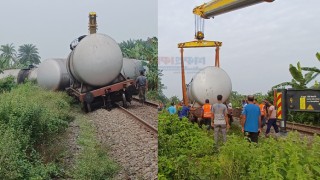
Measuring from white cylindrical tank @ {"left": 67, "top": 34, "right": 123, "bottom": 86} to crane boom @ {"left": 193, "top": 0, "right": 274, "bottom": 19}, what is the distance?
4204 mm

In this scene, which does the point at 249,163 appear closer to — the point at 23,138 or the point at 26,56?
the point at 23,138

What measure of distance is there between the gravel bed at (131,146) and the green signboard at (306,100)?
2.33 metres

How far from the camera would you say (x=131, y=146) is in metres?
5.78

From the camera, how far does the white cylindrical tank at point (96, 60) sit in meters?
11.2

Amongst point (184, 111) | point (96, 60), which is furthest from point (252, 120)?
point (96, 60)

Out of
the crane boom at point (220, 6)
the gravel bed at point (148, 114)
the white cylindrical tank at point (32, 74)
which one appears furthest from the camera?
the white cylindrical tank at point (32, 74)

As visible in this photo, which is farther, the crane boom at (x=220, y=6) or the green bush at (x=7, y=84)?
the green bush at (x=7, y=84)

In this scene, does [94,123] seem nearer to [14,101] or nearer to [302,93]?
[14,101]

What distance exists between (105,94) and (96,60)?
111 cm

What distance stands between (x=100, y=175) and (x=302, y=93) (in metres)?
3.57

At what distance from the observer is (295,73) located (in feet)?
47.8

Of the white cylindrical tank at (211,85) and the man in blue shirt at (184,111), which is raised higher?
the white cylindrical tank at (211,85)

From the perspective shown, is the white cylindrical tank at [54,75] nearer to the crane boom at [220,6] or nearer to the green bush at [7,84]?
the green bush at [7,84]

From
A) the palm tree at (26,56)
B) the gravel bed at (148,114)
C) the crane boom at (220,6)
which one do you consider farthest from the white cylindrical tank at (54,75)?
the palm tree at (26,56)
